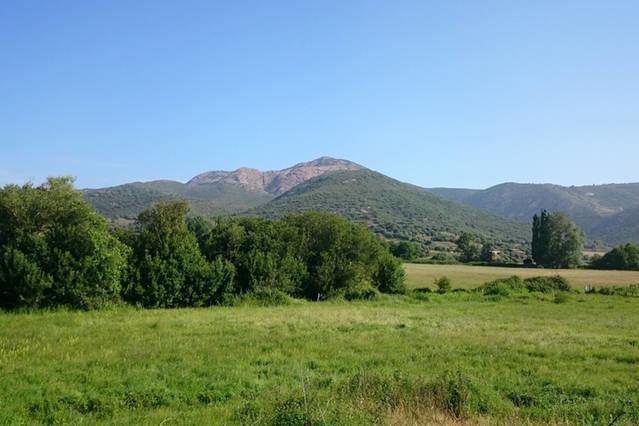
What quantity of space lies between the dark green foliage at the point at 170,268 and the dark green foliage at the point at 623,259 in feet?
267

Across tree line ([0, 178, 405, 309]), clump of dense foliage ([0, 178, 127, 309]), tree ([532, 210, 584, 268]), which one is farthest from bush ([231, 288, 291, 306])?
tree ([532, 210, 584, 268])

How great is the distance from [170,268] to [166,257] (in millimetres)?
1209

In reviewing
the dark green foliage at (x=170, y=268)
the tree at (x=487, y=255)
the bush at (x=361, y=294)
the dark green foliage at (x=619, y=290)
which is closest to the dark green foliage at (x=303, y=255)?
the bush at (x=361, y=294)

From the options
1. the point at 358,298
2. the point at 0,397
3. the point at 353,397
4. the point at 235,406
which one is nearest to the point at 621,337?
→ the point at 353,397

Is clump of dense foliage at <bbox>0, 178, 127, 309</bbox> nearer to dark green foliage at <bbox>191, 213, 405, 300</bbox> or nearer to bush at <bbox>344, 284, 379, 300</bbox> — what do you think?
dark green foliage at <bbox>191, 213, 405, 300</bbox>

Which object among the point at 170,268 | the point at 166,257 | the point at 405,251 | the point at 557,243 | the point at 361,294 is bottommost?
the point at 361,294

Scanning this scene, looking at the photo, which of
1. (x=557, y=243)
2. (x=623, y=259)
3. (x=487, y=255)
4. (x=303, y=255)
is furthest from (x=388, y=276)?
(x=487, y=255)

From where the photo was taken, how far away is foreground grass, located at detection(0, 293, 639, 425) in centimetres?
930

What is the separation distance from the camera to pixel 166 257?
115 ft

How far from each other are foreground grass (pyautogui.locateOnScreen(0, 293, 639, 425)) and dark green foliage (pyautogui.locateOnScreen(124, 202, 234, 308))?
8.13 meters

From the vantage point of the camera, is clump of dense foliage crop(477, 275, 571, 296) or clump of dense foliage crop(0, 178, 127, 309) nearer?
clump of dense foliage crop(0, 178, 127, 309)

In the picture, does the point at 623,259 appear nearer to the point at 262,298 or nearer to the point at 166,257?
the point at 262,298

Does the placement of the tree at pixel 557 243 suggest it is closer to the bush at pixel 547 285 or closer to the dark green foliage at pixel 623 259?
the dark green foliage at pixel 623 259

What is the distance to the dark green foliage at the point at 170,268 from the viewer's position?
33.3 m
